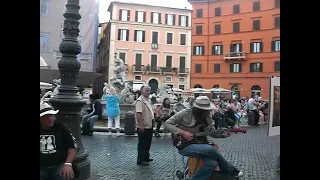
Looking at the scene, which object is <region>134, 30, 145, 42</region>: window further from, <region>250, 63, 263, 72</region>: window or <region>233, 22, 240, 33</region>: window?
<region>250, 63, 263, 72</region>: window

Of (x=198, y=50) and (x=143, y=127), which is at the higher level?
(x=198, y=50)

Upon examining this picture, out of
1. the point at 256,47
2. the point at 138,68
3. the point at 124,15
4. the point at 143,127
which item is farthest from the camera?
the point at 138,68

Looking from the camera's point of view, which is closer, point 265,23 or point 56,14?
point 56,14

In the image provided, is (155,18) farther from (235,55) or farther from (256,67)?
(256,67)

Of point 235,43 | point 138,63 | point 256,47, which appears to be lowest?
point 138,63

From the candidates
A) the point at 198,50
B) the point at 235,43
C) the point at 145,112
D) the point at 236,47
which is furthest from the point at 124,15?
the point at 145,112

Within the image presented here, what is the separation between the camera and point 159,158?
21.0ft

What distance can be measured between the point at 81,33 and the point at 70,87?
10.7 metres

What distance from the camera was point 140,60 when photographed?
44.2m
